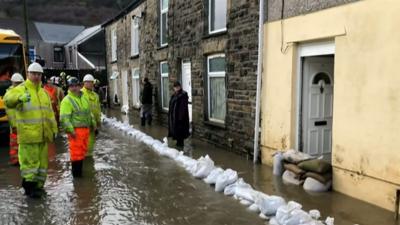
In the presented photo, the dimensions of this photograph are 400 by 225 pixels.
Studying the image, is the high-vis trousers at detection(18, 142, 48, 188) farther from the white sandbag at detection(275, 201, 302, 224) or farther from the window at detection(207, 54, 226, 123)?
the window at detection(207, 54, 226, 123)

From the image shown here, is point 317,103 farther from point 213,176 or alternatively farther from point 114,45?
point 114,45

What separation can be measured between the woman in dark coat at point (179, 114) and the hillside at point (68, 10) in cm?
6330

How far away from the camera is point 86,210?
6395 millimetres

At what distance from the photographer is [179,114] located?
38.0ft

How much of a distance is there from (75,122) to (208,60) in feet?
16.1

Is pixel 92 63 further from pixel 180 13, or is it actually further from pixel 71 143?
pixel 71 143

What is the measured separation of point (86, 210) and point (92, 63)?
Answer: 122 feet

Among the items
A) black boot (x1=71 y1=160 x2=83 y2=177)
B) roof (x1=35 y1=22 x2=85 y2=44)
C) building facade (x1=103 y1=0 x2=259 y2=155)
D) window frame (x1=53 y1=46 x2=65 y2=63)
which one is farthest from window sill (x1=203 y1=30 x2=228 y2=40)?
roof (x1=35 y1=22 x2=85 y2=44)

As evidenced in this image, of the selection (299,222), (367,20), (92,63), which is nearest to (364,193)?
(299,222)

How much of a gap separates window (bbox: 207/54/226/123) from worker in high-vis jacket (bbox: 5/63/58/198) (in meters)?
5.35

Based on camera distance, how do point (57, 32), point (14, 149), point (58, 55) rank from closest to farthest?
point (14, 149) → point (58, 55) → point (57, 32)

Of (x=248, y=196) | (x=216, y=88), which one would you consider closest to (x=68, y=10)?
(x=216, y=88)

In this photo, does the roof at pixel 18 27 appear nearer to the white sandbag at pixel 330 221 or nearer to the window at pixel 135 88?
the window at pixel 135 88

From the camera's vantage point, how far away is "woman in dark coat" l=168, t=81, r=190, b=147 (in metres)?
11.5
